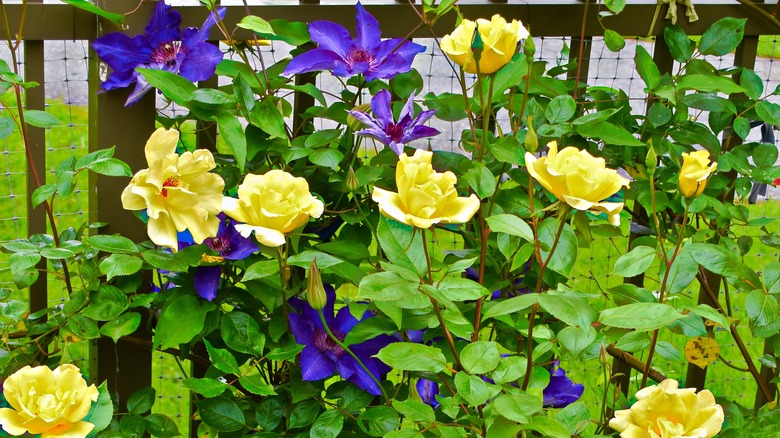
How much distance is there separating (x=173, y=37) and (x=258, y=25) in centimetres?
18

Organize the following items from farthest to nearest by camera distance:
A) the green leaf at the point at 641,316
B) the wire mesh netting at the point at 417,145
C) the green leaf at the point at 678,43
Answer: the wire mesh netting at the point at 417,145
the green leaf at the point at 678,43
the green leaf at the point at 641,316

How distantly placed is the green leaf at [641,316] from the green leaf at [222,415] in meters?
0.52

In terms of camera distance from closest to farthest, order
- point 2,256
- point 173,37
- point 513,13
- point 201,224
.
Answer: point 201,224 < point 173,37 < point 513,13 < point 2,256

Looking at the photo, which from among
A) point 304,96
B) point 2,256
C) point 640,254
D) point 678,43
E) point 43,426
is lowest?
point 2,256

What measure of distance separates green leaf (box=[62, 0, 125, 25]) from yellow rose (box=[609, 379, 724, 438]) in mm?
847

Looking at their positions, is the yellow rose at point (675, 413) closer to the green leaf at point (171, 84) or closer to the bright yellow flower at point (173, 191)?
the bright yellow flower at point (173, 191)

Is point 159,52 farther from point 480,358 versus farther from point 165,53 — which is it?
point 480,358

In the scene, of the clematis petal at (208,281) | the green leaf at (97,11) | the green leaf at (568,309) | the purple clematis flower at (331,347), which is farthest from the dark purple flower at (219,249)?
the green leaf at (568,309)

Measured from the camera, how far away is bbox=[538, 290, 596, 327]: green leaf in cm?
94

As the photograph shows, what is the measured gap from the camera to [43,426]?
934mm

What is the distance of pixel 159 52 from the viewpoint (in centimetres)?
129

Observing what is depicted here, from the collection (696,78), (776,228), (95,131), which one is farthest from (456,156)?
(776,228)

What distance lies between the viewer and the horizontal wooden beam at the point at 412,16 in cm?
135

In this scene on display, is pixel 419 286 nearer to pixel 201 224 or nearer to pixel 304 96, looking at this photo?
pixel 201 224
